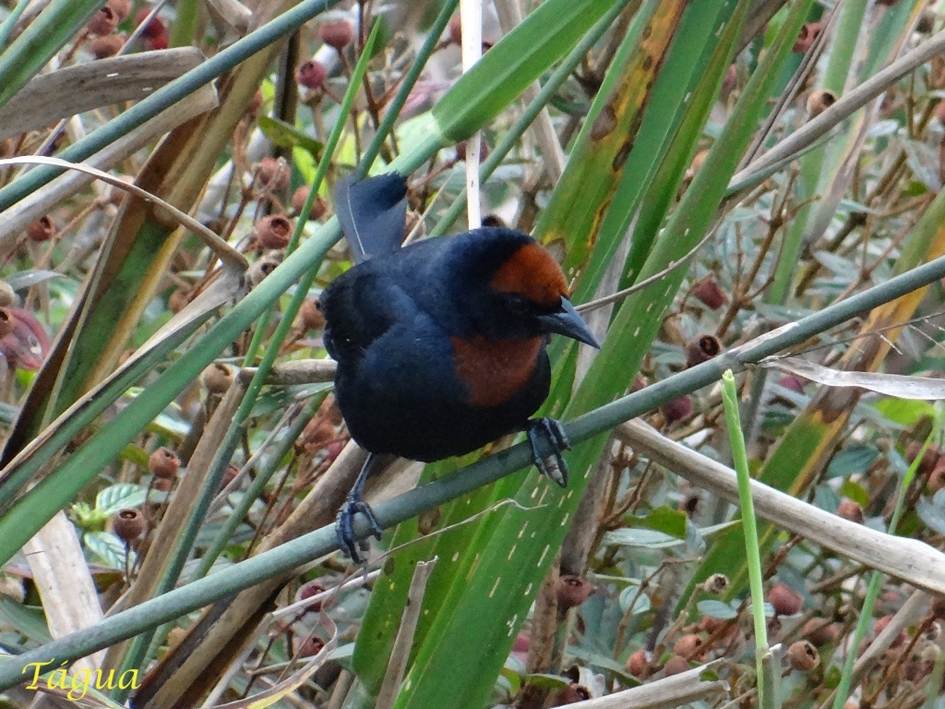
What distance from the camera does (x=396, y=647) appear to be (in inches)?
51.8

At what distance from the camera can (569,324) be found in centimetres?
146

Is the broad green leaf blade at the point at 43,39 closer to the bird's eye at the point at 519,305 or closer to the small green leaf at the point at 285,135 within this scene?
the bird's eye at the point at 519,305

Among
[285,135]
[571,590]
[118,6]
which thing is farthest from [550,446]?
[118,6]

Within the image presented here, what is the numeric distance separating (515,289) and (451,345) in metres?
0.13

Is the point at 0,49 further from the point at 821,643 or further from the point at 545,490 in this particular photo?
the point at 821,643

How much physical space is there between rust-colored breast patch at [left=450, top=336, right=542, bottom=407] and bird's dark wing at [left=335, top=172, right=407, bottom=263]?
0.22 meters

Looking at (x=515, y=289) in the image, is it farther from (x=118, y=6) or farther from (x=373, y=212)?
(x=118, y=6)

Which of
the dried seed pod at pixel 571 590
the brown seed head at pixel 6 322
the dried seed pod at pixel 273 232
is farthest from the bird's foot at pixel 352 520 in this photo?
the brown seed head at pixel 6 322

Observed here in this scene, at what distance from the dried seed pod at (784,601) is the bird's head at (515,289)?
52 centimetres

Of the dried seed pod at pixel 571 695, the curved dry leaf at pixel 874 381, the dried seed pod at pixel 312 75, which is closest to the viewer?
the curved dry leaf at pixel 874 381

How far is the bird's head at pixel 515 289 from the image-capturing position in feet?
4.82

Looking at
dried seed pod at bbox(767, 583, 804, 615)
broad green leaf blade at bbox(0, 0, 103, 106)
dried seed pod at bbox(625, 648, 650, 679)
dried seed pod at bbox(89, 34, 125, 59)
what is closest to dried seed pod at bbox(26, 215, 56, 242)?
dried seed pod at bbox(89, 34, 125, 59)

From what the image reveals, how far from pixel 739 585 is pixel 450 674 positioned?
2.16 feet

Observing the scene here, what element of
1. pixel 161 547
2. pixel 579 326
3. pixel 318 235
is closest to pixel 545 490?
pixel 579 326
